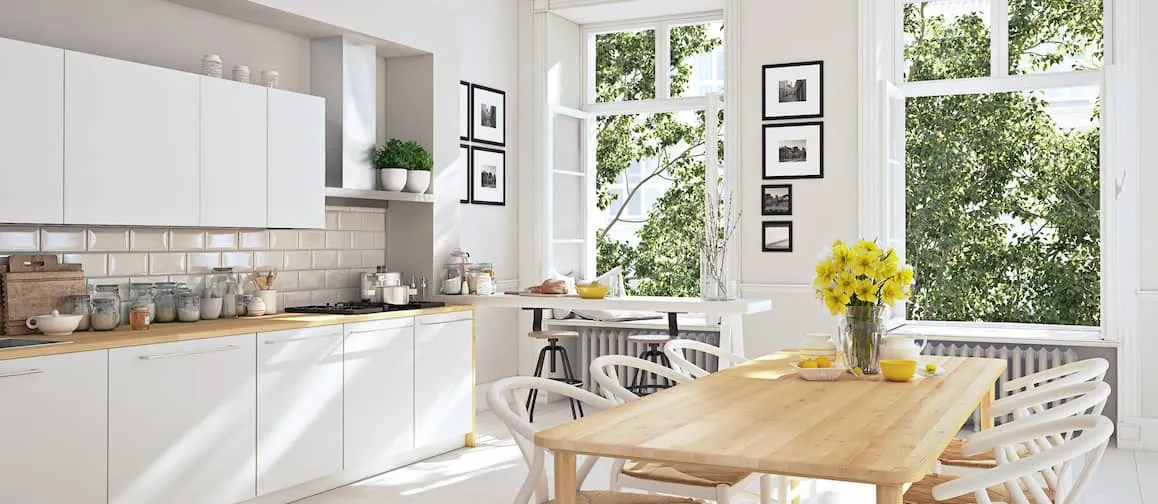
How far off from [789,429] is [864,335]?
1.12 m

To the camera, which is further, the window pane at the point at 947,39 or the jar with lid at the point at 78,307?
the window pane at the point at 947,39

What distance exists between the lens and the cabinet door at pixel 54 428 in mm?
3613

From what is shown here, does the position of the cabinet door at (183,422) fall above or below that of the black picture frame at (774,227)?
below

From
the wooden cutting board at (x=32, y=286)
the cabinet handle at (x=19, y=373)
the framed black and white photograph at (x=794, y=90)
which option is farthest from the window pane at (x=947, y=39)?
the cabinet handle at (x=19, y=373)

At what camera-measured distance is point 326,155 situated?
5945 millimetres

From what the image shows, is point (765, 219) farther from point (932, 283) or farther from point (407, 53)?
point (407, 53)

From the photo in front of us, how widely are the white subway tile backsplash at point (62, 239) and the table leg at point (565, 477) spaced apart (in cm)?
291

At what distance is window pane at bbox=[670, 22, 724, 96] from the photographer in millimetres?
8031

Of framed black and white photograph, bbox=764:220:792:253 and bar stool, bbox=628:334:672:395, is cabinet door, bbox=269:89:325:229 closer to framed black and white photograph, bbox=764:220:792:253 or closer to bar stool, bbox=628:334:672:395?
bar stool, bbox=628:334:672:395

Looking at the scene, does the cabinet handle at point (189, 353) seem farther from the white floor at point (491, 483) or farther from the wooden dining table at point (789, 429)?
the wooden dining table at point (789, 429)

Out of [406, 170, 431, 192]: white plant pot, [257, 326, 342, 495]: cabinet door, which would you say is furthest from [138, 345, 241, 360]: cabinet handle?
[406, 170, 431, 192]: white plant pot

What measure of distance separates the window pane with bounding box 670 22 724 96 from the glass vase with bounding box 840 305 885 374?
4496 millimetres

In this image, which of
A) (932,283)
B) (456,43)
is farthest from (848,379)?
(932,283)

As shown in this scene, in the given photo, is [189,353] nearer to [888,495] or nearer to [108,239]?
[108,239]
